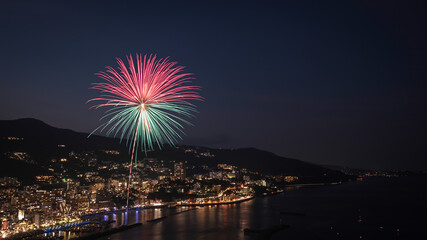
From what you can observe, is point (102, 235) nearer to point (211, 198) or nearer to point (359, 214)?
point (359, 214)

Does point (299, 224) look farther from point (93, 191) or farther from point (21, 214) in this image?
point (93, 191)

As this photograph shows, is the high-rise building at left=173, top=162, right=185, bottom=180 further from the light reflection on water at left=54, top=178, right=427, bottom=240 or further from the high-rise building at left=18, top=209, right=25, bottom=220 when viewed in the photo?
the high-rise building at left=18, top=209, right=25, bottom=220

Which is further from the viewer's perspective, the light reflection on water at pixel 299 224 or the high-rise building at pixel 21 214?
the high-rise building at pixel 21 214

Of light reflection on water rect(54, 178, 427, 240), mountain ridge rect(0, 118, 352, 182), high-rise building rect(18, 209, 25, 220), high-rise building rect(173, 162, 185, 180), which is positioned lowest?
light reflection on water rect(54, 178, 427, 240)

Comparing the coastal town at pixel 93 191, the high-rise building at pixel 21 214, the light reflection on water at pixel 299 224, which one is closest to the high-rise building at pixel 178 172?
the coastal town at pixel 93 191

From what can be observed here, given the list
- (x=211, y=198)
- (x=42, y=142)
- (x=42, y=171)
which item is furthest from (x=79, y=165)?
(x=211, y=198)

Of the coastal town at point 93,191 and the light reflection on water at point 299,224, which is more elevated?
the coastal town at point 93,191

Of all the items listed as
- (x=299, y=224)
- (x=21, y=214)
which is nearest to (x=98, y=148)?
(x=21, y=214)

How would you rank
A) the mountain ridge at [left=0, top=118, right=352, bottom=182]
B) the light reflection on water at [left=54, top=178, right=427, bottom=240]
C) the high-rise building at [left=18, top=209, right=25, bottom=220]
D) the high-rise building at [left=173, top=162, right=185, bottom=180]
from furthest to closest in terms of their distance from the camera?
the high-rise building at [left=173, top=162, right=185, bottom=180], the mountain ridge at [left=0, top=118, right=352, bottom=182], the high-rise building at [left=18, top=209, right=25, bottom=220], the light reflection on water at [left=54, top=178, right=427, bottom=240]

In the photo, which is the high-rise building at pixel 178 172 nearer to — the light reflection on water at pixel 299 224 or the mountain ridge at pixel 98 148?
the mountain ridge at pixel 98 148

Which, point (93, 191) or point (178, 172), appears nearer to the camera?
point (93, 191)

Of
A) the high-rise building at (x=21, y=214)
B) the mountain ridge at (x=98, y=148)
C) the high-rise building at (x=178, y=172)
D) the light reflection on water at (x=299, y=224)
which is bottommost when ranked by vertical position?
the light reflection on water at (x=299, y=224)

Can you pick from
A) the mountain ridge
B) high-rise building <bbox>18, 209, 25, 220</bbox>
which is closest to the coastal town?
high-rise building <bbox>18, 209, 25, 220</bbox>
